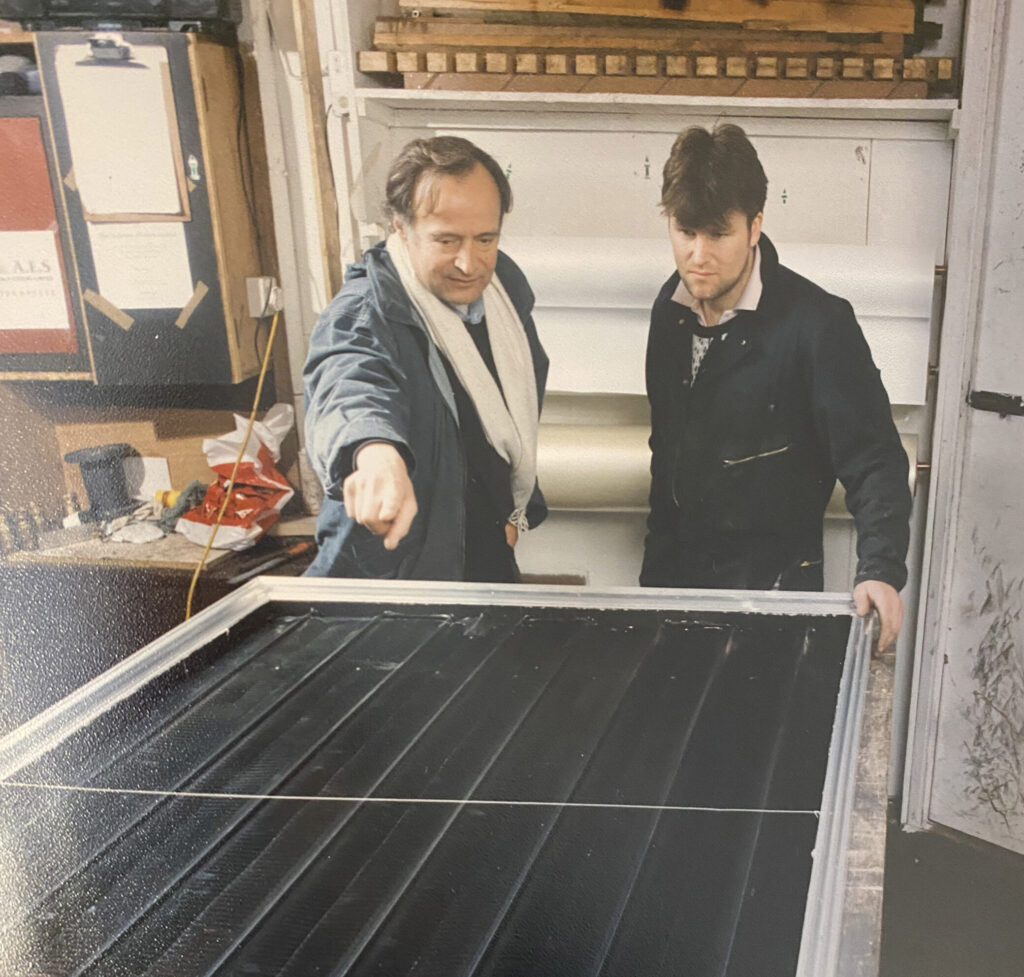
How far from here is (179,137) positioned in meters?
1.15

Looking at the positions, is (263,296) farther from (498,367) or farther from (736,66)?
(736,66)

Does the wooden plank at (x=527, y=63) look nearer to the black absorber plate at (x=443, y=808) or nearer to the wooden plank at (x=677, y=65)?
the wooden plank at (x=677, y=65)

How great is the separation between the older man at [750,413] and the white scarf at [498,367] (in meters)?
0.20

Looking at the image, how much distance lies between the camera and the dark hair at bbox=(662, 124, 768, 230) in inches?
51.7

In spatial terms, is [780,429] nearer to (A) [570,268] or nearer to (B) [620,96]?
(A) [570,268]

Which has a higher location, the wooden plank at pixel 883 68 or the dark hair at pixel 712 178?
the wooden plank at pixel 883 68

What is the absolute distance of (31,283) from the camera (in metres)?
1.08

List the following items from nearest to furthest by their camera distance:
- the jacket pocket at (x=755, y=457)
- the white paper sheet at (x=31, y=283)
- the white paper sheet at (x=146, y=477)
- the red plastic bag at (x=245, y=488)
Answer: the white paper sheet at (x=31, y=283)
the white paper sheet at (x=146, y=477)
the red plastic bag at (x=245, y=488)
the jacket pocket at (x=755, y=457)

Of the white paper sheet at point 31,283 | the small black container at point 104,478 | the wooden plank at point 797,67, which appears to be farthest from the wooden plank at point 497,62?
the small black container at point 104,478

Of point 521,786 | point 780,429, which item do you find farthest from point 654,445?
point 521,786

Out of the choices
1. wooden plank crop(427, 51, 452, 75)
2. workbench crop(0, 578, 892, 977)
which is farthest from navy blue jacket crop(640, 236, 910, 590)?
wooden plank crop(427, 51, 452, 75)

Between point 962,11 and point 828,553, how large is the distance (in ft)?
2.64

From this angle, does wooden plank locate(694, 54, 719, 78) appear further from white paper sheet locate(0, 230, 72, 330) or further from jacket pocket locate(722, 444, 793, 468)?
white paper sheet locate(0, 230, 72, 330)

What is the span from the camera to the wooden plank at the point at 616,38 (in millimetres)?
1250
